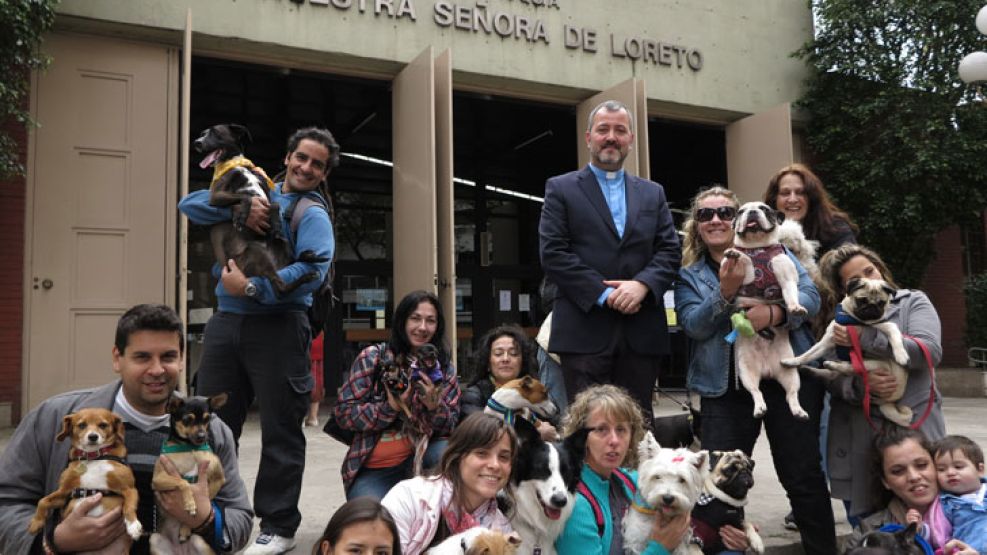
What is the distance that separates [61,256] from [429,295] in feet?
16.2

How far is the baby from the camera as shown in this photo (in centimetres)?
278

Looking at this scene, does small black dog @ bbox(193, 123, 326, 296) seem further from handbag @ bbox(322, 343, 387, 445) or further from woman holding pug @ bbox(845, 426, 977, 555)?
woman holding pug @ bbox(845, 426, 977, 555)

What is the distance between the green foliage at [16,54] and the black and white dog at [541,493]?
5.49 metres

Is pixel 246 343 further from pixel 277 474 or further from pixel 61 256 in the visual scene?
pixel 61 256

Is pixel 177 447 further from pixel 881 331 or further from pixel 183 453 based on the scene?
pixel 881 331

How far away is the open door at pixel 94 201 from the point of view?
6.61 metres

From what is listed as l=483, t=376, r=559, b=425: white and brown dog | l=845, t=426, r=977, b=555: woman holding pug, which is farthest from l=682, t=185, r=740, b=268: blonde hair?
l=845, t=426, r=977, b=555: woman holding pug

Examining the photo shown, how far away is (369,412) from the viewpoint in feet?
10.7

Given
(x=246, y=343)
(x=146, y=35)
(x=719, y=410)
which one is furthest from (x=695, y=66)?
(x=246, y=343)

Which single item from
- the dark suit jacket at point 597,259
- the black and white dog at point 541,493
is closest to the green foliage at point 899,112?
the dark suit jacket at point 597,259

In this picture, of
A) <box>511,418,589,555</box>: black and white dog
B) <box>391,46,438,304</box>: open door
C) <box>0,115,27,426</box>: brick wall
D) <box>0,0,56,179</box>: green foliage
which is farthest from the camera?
<box>391,46,438,304</box>: open door

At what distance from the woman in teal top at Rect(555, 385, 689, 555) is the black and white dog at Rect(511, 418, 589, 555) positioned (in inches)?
3.4

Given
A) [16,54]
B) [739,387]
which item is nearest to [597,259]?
[739,387]

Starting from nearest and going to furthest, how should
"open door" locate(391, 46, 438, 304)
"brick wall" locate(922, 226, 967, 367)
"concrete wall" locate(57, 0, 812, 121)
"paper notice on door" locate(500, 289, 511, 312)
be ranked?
"concrete wall" locate(57, 0, 812, 121)
"open door" locate(391, 46, 438, 304)
"brick wall" locate(922, 226, 967, 367)
"paper notice on door" locate(500, 289, 511, 312)
